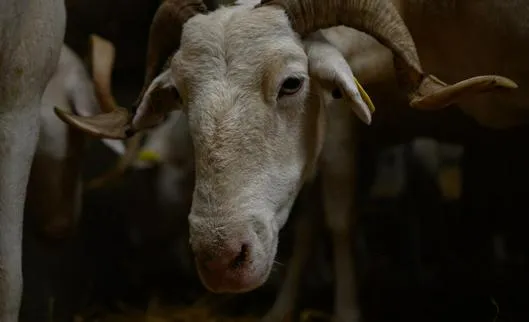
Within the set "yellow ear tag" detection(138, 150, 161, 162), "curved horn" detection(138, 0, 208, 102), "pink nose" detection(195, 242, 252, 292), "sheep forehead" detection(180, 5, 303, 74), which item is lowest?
"yellow ear tag" detection(138, 150, 161, 162)

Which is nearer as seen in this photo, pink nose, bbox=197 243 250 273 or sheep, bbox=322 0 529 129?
pink nose, bbox=197 243 250 273

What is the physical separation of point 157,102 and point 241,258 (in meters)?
0.84

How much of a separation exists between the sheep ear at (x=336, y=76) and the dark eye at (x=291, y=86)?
90 millimetres

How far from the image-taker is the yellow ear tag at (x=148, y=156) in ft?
14.2

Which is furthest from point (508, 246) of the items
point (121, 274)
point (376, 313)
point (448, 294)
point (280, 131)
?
point (280, 131)

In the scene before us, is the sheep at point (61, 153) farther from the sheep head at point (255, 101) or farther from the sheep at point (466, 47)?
the sheep at point (466, 47)

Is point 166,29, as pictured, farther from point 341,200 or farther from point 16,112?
point 341,200

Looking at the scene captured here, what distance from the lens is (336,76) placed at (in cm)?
309

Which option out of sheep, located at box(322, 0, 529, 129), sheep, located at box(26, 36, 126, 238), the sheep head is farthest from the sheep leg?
sheep, located at box(26, 36, 126, 238)

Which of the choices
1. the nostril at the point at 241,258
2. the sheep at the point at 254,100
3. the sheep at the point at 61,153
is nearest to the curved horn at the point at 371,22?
the sheep at the point at 254,100

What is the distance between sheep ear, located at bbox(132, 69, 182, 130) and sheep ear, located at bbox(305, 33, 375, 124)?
490mm

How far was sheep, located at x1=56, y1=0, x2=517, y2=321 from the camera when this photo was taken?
2.85 m

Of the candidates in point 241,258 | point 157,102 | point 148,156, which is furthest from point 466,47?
point 148,156

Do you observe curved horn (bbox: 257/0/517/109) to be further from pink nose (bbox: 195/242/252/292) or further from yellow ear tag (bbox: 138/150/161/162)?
yellow ear tag (bbox: 138/150/161/162)
